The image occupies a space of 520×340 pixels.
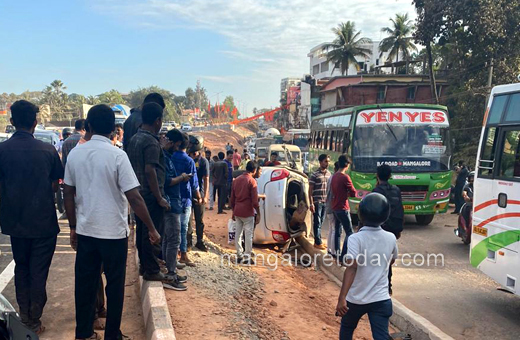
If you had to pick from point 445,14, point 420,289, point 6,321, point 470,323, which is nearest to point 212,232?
point 420,289

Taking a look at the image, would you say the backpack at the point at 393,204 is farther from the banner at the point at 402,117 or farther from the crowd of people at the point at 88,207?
the banner at the point at 402,117

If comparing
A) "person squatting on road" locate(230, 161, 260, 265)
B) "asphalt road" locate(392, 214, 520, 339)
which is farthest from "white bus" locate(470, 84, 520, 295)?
"person squatting on road" locate(230, 161, 260, 265)

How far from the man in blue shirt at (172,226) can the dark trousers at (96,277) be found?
136cm

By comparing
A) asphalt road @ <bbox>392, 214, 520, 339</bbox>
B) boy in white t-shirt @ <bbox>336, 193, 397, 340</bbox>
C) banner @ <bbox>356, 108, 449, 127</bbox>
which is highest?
banner @ <bbox>356, 108, 449, 127</bbox>

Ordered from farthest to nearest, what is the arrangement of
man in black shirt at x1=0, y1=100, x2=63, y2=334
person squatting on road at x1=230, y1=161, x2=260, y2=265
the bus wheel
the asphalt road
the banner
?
1. the bus wheel
2. the banner
3. person squatting on road at x1=230, y1=161, x2=260, y2=265
4. the asphalt road
5. man in black shirt at x1=0, y1=100, x2=63, y2=334

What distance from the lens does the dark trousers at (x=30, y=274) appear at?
3775 millimetres

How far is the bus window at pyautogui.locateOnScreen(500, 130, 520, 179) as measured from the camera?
17.4 ft

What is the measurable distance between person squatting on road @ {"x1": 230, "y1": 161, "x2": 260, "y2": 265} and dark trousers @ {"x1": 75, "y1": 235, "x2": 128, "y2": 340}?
365 centimetres

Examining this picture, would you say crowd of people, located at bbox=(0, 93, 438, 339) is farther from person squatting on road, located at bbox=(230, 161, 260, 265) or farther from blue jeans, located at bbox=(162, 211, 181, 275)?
person squatting on road, located at bbox=(230, 161, 260, 265)

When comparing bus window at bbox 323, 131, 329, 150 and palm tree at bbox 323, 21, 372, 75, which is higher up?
palm tree at bbox 323, 21, 372, 75

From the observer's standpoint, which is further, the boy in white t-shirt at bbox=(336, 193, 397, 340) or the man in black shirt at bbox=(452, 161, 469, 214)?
the man in black shirt at bbox=(452, 161, 469, 214)

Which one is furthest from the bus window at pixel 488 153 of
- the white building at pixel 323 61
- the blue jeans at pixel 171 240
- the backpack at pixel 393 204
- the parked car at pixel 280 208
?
the white building at pixel 323 61

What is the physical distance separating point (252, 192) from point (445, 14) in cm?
1951

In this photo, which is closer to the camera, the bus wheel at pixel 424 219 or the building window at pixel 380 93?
the bus wheel at pixel 424 219
